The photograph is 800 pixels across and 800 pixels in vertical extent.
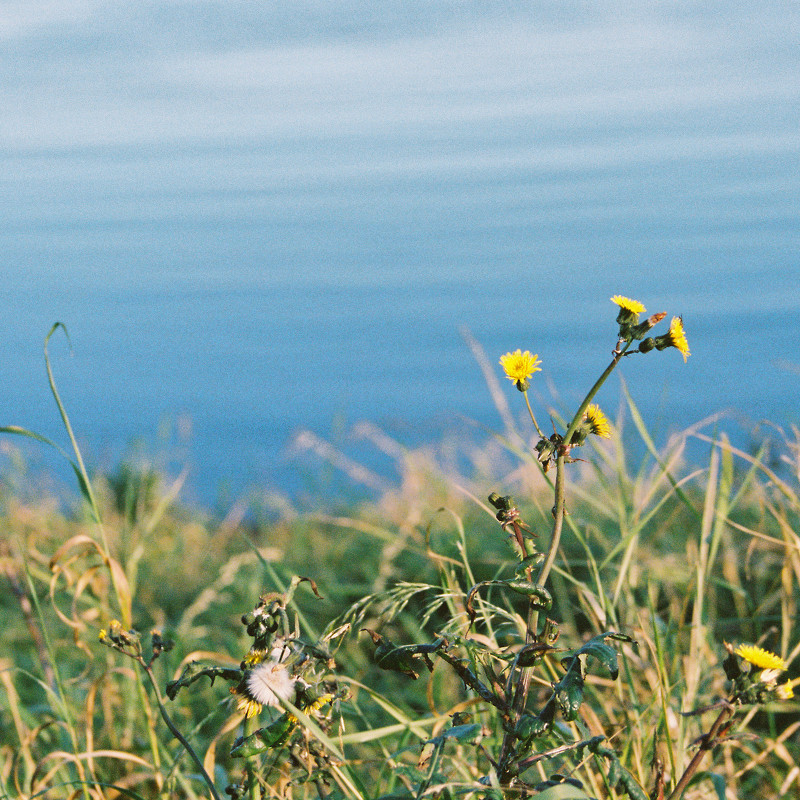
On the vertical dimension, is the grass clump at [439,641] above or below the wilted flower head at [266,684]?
below

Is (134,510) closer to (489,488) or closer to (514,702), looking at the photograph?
(489,488)

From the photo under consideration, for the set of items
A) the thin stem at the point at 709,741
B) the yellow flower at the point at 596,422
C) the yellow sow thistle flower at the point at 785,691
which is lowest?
the thin stem at the point at 709,741

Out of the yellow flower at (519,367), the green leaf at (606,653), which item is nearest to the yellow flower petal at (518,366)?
the yellow flower at (519,367)

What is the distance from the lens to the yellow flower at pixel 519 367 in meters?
1.11

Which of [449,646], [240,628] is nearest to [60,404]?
[449,646]

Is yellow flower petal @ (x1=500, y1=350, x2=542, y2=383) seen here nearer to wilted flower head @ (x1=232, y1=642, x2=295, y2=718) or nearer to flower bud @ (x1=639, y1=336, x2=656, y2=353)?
flower bud @ (x1=639, y1=336, x2=656, y2=353)

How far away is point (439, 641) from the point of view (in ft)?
3.49

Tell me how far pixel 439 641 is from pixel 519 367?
32 cm

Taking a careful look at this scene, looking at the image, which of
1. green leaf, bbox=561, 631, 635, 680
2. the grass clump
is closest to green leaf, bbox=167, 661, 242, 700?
the grass clump

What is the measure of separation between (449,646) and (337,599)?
7.41 feet

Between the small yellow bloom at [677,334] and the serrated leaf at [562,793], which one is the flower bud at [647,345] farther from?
the serrated leaf at [562,793]

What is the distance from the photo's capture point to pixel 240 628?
10.5ft

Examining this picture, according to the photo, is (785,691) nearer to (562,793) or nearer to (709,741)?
(709,741)

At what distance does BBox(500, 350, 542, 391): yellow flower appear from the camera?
43.5 inches
